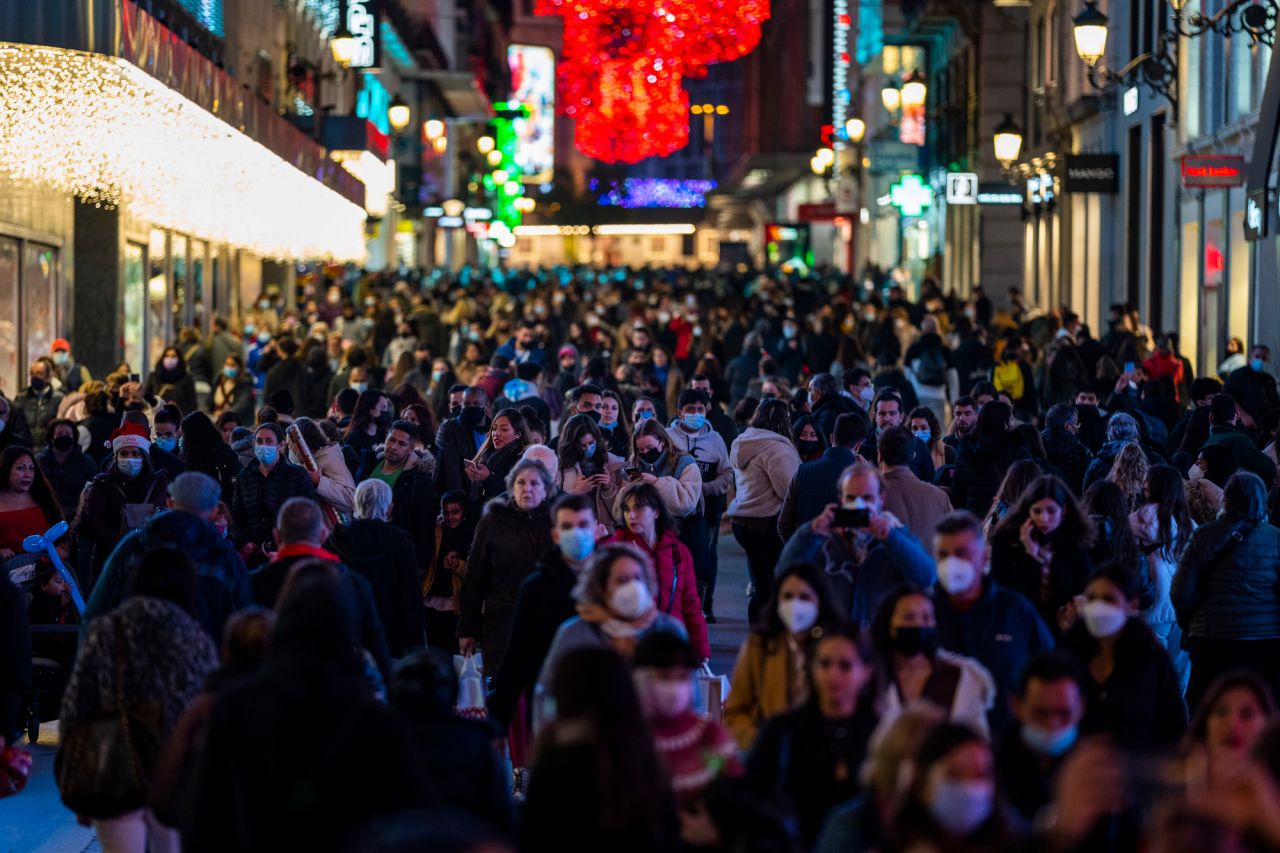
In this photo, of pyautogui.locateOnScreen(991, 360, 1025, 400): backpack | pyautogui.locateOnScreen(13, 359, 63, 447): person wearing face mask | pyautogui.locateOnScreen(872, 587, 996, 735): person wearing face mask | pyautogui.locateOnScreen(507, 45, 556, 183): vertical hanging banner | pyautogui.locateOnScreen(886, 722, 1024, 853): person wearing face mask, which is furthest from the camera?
pyautogui.locateOnScreen(507, 45, 556, 183): vertical hanging banner

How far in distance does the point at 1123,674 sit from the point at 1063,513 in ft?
5.96

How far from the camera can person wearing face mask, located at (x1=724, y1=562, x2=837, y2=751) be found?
7.04 m

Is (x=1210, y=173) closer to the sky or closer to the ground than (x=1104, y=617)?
closer to the sky

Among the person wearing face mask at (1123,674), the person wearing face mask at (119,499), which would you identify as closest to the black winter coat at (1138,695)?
the person wearing face mask at (1123,674)

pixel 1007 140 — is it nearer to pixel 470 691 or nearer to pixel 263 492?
pixel 263 492

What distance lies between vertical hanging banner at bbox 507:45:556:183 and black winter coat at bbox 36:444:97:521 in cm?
12688

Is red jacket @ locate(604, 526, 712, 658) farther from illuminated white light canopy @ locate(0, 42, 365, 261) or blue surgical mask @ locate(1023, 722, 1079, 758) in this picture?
illuminated white light canopy @ locate(0, 42, 365, 261)

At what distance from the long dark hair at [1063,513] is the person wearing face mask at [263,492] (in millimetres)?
4132

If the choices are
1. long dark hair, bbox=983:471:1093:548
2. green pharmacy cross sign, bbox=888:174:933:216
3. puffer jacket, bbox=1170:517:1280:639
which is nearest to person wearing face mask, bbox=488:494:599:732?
long dark hair, bbox=983:471:1093:548

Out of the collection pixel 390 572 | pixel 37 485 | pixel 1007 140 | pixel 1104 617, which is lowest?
pixel 390 572

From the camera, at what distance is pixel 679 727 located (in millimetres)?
6172

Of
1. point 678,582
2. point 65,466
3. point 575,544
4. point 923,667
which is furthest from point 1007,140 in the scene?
point 923,667

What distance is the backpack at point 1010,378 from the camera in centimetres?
1989

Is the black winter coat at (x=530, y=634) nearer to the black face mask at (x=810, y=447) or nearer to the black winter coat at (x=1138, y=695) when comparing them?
the black winter coat at (x=1138, y=695)
